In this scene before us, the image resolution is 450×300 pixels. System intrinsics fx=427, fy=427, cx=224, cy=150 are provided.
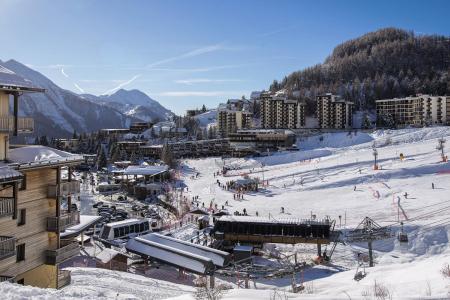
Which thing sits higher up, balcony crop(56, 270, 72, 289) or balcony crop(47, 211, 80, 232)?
balcony crop(47, 211, 80, 232)

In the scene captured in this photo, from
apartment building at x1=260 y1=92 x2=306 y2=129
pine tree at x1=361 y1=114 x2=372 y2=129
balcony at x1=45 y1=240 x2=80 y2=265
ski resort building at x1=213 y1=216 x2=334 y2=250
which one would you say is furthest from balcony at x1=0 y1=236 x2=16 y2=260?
apartment building at x1=260 y1=92 x2=306 y2=129

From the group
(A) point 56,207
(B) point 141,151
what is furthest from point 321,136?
(A) point 56,207

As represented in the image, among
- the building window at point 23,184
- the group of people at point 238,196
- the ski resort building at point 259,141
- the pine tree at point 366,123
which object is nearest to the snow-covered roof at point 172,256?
the building window at point 23,184

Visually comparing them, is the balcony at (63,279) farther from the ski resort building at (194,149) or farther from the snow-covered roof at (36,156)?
the ski resort building at (194,149)

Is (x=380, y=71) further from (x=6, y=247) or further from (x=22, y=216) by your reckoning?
(x=6, y=247)

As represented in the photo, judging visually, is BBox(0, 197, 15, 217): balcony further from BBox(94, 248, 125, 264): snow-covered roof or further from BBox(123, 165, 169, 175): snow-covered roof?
BBox(123, 165, 169, 175): snow-covered roof

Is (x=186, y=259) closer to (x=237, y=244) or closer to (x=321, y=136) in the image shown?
(x=237, y=244)
